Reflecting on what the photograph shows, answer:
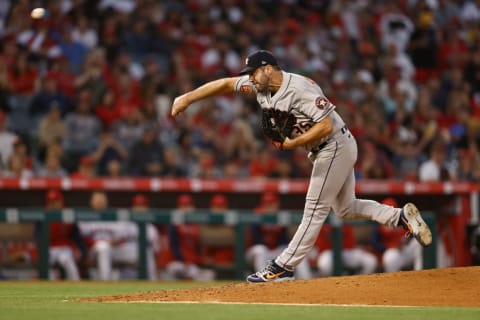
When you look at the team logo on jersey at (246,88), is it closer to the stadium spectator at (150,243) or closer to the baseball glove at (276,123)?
the baseball glove at (276,123)

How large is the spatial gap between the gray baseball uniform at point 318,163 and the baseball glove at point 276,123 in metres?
0.05

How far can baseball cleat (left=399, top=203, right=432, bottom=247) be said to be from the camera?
26.7ft

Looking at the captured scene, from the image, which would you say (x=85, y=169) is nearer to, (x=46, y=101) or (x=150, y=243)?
(x=150, y=243)

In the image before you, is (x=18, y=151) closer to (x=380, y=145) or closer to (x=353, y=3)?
(x=380, y=145)

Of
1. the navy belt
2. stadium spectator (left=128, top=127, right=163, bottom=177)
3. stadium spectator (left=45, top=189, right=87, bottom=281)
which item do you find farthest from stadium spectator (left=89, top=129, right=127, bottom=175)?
the navy belt

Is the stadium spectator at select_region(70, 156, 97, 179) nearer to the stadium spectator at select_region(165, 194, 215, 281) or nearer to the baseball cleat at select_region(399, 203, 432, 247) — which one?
the stadium spectator at select_region(165, 194, 215, 281)

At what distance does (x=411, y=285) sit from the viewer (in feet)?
25.8

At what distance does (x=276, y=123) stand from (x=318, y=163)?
45 centimetres

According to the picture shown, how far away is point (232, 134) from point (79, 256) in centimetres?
334

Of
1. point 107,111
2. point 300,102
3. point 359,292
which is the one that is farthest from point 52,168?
point 359,292

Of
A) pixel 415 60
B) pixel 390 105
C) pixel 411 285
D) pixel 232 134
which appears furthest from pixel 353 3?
pixel 411 285

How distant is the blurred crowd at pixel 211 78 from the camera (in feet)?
45.4

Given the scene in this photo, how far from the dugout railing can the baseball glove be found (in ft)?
15.0

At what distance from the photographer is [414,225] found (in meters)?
8.16
